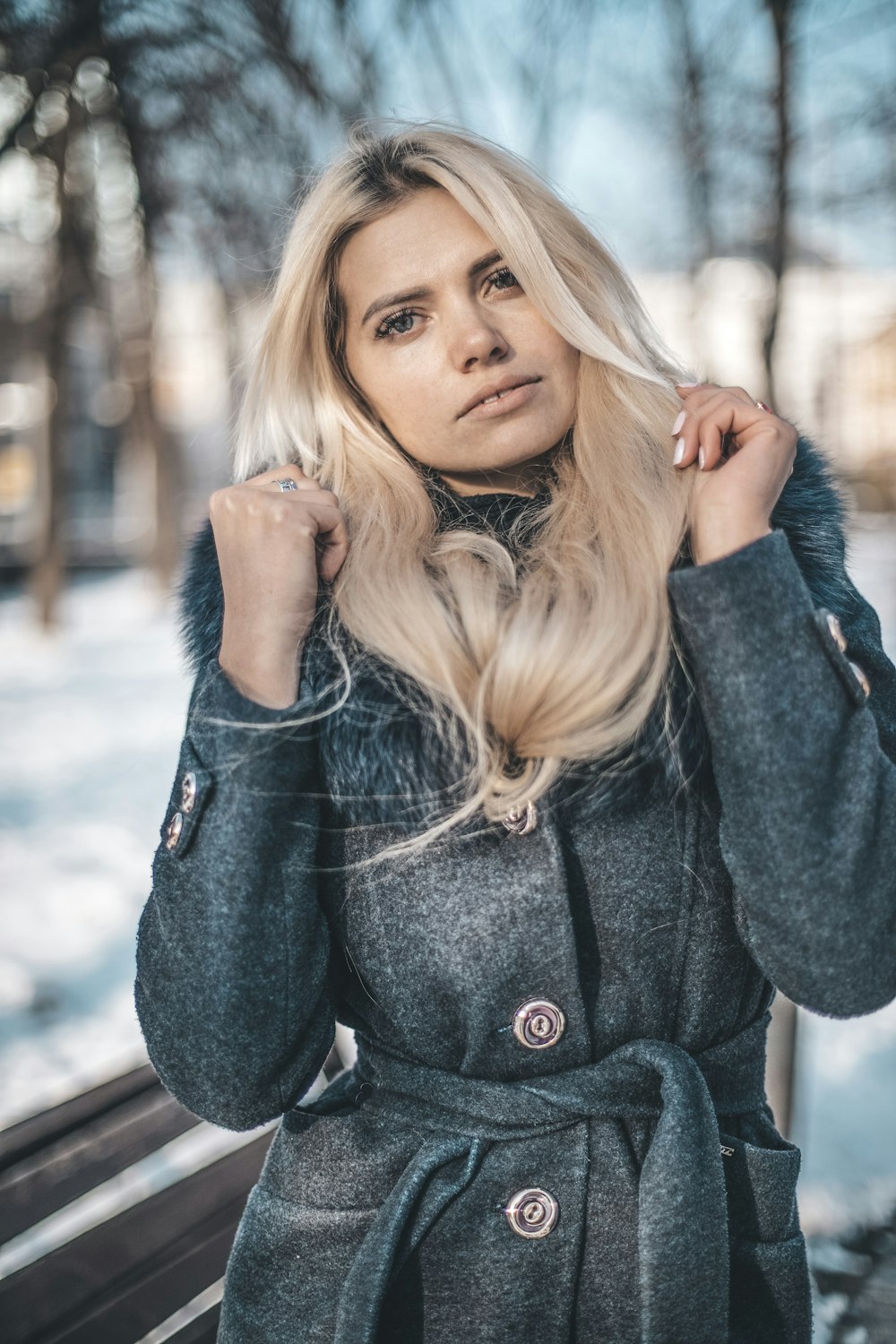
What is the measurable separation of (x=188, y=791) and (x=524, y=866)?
47 cm

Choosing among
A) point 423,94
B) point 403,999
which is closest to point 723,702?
point 403,999

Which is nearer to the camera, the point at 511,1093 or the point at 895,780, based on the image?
the point at 895,780

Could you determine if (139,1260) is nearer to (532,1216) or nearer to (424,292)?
(532,1216)

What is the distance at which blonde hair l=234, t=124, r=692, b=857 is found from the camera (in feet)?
4.27

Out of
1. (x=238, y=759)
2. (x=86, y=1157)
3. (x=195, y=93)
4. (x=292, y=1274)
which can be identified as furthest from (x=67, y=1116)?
(x=195, y=93)

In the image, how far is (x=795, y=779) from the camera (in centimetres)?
119

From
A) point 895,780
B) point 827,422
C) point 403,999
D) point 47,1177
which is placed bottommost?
point 47,1177

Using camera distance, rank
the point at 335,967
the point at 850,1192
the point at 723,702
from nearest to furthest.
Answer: the point at 723,702 < the point at 335,967 < the point at 850,1192

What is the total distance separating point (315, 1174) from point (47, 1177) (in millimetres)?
775

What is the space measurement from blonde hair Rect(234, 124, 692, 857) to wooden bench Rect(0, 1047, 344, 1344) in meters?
1.16

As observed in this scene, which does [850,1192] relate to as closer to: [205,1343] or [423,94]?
[205,1343]

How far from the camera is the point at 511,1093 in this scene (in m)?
1.36

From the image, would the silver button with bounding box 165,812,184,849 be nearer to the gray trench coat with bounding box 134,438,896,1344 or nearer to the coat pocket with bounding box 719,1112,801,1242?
the gray trench coat with bounding box 134,438,896,1344

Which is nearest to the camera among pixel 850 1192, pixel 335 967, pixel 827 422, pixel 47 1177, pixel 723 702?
pixel 723 702
